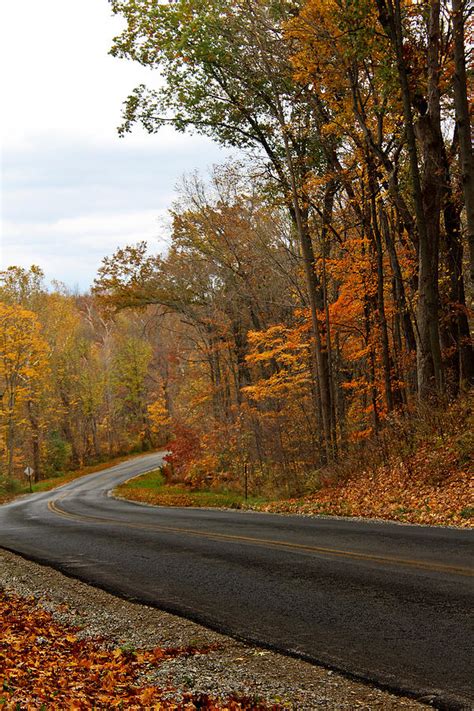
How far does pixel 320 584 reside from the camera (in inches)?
256

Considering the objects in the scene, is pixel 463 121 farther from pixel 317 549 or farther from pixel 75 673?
pixel 75 673

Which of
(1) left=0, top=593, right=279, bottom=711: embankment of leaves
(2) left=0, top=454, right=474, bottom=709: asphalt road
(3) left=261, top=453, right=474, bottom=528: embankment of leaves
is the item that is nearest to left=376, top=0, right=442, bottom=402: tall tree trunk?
(3) left=261, top=453, right=474, bottom=528: embankment of leaves

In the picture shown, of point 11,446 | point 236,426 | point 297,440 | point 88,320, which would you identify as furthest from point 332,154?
point 88,320

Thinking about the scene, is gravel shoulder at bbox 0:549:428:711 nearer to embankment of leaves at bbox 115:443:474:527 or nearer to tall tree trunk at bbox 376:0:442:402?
embankment of leaves at bbox 115:443:474:527

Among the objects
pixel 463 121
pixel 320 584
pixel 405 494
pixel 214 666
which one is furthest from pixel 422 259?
pixel 214 666

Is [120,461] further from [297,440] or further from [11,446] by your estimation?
[297,440]

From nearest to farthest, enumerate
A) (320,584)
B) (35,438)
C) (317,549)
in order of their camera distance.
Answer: (320,584) → (317,549) → (35,438)

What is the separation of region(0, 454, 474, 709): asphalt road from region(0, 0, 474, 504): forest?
6.02m

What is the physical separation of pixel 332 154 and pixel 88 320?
56560 millimetres

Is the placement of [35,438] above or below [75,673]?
below

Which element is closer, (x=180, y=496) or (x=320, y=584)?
(x=320, y=584)

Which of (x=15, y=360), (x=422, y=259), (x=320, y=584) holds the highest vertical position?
(x=422, y=259)

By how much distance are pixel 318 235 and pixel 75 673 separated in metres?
19.6

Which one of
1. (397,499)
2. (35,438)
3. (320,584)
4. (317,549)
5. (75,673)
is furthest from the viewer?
(35,438)
